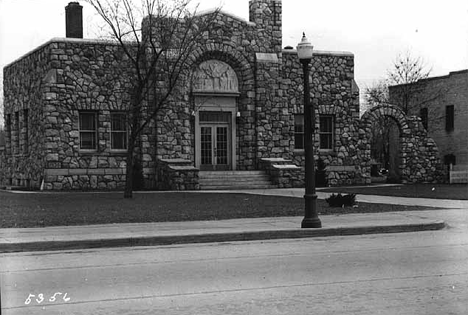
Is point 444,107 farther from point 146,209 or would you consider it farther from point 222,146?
point 146,209

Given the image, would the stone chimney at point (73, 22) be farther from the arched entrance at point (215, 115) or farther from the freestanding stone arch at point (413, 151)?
the freestanding stone arch at point (413, 151)

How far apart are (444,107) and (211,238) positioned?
35.6 m

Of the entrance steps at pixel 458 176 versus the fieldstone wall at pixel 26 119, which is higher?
the fieldstone wall at pixel 26 119

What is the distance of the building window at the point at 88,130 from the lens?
97.5 feet

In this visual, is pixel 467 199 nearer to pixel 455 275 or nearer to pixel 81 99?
pixel 455 275

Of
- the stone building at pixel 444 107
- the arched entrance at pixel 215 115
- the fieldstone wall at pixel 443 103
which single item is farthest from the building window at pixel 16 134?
the fieldstone wall at pixel 443 103

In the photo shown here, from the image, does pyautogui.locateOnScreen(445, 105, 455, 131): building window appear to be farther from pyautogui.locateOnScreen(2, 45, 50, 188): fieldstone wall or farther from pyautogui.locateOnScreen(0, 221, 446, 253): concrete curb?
pyautogui.locateOnScreen(0, 221, 446, 253): concrete curb

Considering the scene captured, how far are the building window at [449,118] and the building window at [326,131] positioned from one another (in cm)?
1380

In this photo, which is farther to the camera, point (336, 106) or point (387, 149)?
point (387, 149)

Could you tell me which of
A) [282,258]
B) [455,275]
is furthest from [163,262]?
[455,275]

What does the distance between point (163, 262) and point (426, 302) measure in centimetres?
436

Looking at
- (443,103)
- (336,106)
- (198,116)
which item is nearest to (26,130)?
(198,116)

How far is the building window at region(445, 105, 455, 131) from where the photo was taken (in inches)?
1743

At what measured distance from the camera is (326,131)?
3409 centimetres
